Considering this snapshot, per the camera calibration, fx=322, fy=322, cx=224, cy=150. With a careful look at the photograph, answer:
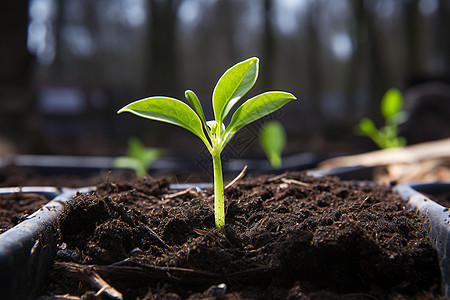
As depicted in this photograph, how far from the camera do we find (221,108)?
0.76 m

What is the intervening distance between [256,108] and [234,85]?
0.25 ft

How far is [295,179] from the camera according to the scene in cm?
105

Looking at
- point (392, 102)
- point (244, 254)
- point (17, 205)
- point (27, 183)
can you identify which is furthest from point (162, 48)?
point (244, 254)

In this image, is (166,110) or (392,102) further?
(392,102)

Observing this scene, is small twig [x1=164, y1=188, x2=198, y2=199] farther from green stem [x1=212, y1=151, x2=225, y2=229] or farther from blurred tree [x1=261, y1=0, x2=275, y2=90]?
blurred tree [x1=261, y1=0, x2=275, y2=90]

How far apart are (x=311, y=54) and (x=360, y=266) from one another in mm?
13376

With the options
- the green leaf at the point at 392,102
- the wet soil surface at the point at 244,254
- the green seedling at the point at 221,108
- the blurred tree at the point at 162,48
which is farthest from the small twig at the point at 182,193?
the blurred tree at the point at 162,48

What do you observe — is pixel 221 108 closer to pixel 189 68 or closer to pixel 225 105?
pixel 225 105

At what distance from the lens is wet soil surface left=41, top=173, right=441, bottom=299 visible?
0.59 meters

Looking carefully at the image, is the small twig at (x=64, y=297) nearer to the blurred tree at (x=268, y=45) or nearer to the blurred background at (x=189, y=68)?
the blurred background at (x=189, y=68)

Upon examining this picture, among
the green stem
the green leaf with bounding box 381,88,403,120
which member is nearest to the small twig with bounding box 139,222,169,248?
the green stem

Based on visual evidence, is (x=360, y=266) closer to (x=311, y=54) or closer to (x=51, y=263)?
(x=51, y=263)

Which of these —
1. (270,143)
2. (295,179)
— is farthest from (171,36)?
(295,179)

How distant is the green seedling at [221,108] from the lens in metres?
0.71
